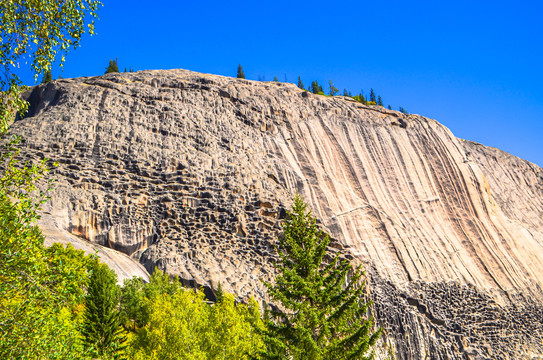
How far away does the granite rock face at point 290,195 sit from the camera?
43281 millimetres

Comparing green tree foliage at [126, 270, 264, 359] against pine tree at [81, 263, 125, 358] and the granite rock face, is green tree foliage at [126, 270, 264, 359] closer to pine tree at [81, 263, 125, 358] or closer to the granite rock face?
pine tree at [81, 263, 125, 358]

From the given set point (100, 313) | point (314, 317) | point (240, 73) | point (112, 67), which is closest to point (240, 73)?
point (240, 73)

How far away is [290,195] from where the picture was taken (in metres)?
51.1

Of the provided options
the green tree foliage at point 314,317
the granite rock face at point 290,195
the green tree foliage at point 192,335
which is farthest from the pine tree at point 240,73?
the green tree foliage at point 314,317

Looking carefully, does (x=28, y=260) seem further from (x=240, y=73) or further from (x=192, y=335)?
(x=240, y=73)

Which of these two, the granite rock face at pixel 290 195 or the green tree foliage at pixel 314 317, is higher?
the granite rock face at pixel 290 195

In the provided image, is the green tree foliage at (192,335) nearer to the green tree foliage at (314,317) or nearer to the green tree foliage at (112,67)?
the green tree foliage at (314,317)

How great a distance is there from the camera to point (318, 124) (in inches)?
2393

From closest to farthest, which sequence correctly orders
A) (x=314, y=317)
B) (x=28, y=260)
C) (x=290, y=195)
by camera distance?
(x=28, y=260), (x=314, y=317), (x=290, y=195)

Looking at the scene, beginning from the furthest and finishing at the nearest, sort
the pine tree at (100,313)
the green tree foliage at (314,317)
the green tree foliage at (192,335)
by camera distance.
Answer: the pine tree at (100,313) < the green tree foliage at (192,335) < the green tree foliage at (314,317)

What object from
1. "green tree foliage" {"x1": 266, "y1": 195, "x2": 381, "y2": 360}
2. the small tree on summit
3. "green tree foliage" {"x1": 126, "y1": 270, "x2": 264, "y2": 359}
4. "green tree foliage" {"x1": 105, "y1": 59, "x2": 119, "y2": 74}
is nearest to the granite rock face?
"green tree foliage" {"x1": 126, "y1": 270, "x2": 264, "y2": 359}

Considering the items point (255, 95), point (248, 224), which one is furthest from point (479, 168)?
point (248, 224)

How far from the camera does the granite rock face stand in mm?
43281

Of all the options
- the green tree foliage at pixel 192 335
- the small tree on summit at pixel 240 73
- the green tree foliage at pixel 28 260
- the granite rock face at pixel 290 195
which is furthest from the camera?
the small tree on summit at pixel 240 73
